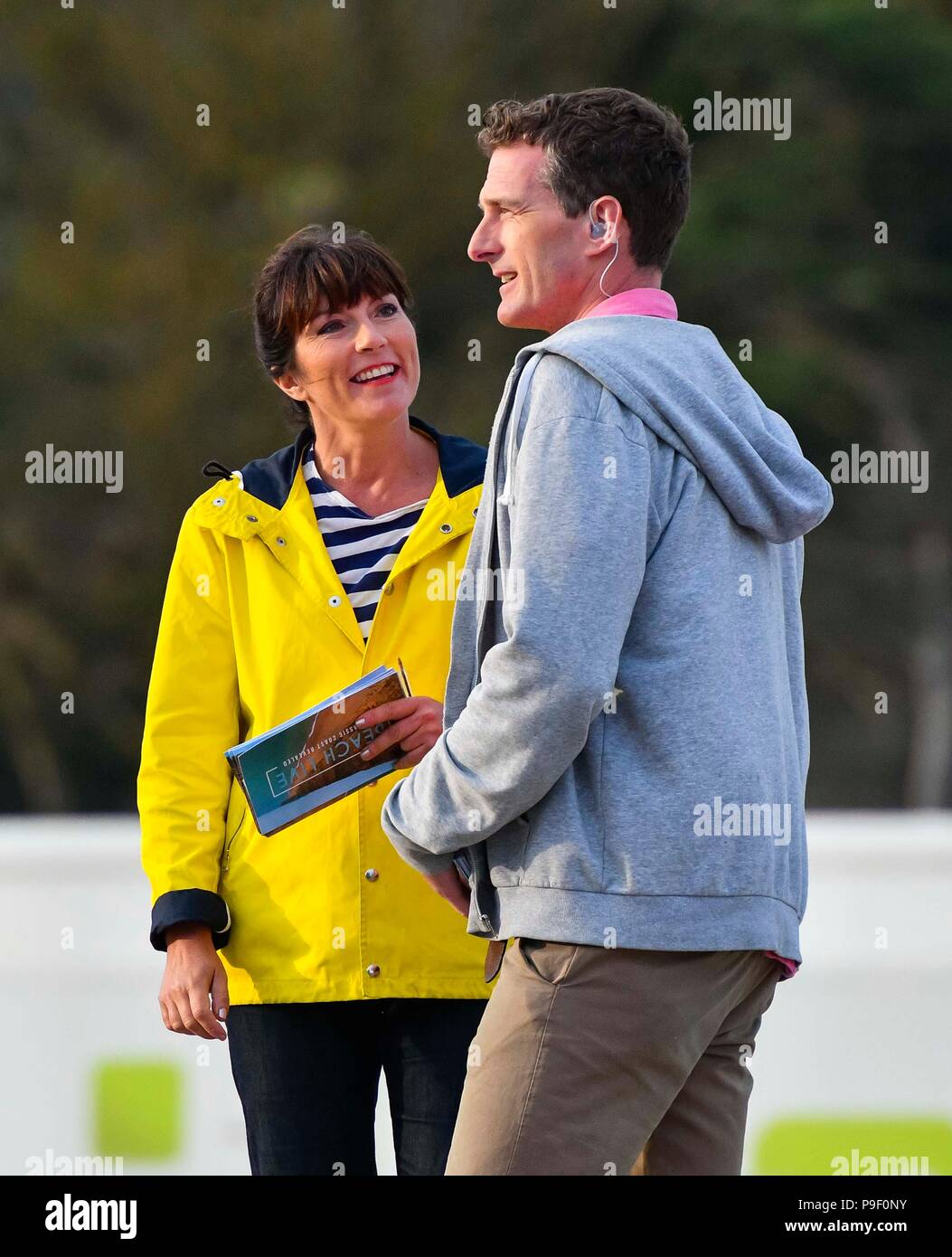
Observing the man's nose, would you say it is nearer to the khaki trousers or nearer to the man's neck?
the man's neck

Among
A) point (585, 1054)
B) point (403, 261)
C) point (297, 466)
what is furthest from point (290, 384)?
point (403, 261)

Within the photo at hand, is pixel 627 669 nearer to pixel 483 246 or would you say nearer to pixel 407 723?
pixel 407 723

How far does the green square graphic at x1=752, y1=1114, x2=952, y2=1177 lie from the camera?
9.81ft

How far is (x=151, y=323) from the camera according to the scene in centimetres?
1432

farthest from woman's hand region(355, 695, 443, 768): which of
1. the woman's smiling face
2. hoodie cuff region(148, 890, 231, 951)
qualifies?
the woman's smiling face

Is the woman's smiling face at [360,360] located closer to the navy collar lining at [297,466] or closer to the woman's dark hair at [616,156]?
the navy collar lining at [297,466]

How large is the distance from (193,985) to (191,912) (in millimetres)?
82

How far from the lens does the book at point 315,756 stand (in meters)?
1.97

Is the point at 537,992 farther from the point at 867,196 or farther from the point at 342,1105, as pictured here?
the point at 867,196

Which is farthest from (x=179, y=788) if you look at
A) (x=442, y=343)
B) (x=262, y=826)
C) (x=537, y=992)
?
(x=442, y=343)

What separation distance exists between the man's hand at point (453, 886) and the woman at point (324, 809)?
24 cm

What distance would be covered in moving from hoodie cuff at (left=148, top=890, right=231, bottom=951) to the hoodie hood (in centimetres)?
75

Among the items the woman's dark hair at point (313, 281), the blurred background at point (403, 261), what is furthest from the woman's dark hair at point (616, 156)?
the blurred background at point (403, 261)
